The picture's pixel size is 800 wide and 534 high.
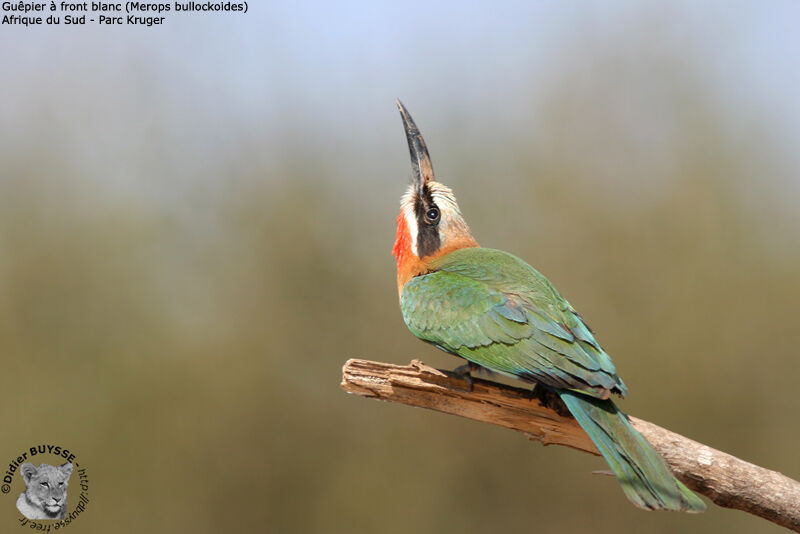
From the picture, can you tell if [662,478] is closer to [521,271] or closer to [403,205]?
[521,271]

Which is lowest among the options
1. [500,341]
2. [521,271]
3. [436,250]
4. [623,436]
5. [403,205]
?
[623,436]

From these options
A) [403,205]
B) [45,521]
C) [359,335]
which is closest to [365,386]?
[403,205]

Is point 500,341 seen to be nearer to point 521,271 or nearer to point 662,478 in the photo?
point 521,271

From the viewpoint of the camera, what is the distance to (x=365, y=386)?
3426 mm

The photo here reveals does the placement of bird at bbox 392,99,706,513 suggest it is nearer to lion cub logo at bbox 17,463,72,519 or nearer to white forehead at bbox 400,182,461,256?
white forehead at bbox 400,182,461,256

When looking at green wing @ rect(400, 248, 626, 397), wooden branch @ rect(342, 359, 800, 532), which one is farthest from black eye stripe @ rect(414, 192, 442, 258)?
wooden branch @ rect(342, 359, 800, 532)

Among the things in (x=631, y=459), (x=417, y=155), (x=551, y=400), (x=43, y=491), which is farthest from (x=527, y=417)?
(x=43, y=491)

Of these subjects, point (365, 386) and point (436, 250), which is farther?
point (436, 250)

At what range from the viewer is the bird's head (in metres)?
4.28

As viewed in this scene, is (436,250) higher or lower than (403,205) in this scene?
lower

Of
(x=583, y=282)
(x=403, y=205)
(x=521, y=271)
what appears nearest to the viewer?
(x=521, y=271)

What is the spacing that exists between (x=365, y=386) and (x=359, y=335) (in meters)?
4.24

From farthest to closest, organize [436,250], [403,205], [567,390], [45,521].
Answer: [45,521] → [403,205] → [436,250] → [567,390]

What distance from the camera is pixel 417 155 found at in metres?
4.74
